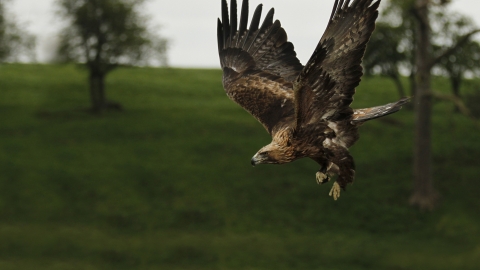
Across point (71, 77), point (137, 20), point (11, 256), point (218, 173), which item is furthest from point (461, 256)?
point (71, 77)

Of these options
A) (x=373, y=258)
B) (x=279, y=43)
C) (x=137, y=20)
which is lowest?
(x=373, y=258)

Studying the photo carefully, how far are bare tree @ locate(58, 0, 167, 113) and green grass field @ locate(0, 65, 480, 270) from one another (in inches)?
98.4

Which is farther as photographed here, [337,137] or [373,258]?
[373,258]

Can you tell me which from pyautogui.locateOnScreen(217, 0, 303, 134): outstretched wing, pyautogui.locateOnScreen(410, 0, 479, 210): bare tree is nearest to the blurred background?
pyautogui.locateOnScreen(410, 0, 479, 210): bare tree

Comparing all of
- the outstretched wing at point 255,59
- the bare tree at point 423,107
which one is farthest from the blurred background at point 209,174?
the outstretched wing at point 255,59

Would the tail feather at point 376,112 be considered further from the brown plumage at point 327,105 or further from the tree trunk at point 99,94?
the tree trunk at point 99,94

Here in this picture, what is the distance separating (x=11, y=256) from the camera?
73.1 feet

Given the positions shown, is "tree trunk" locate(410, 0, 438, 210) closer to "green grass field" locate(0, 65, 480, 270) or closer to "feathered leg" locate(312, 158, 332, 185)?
"green grass field" locate(0, 65, 480, 270)

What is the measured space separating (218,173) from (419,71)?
992 cm

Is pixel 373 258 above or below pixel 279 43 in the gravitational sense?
below

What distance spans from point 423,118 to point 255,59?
1714 cm

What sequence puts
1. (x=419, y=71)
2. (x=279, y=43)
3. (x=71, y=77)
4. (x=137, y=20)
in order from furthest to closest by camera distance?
(x=71, y=77) < (x=137, y=20) < (x=419, y=71) < (x=279, y=43)

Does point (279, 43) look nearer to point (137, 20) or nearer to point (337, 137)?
point (337, 137)

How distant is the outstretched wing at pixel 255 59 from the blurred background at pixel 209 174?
12464mm
